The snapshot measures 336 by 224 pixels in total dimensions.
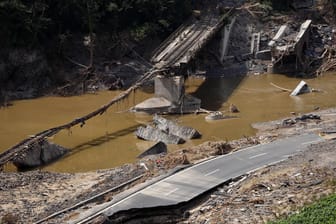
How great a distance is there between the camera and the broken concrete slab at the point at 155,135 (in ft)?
135

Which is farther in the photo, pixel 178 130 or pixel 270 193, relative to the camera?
pixel 178 130

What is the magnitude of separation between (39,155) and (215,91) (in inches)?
840

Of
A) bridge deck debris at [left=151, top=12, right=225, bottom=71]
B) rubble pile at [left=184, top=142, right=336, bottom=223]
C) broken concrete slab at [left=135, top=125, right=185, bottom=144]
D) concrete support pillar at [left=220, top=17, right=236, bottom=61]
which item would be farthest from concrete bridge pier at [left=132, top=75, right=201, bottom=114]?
rubble pile at [left=184, top=142, right=336, bottom=223]

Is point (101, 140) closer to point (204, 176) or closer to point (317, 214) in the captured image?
point (204, 176)

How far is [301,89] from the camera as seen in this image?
52.5 m

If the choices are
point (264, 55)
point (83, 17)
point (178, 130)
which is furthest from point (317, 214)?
point (264, 55)

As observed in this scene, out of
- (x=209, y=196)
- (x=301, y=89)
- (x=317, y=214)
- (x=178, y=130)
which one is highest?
(x=301, y=89)

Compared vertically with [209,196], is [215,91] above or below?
above

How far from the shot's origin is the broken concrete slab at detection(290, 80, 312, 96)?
5231 centimetres

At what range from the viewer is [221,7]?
213 ft

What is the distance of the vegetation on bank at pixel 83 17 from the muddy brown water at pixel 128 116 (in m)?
6.42

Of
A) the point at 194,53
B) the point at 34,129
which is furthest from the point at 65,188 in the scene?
the point at 194,53

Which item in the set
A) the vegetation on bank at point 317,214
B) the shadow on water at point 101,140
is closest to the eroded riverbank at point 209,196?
the vegetation on bank at point 317,214

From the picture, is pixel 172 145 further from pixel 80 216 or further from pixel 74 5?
pixel 74 5
